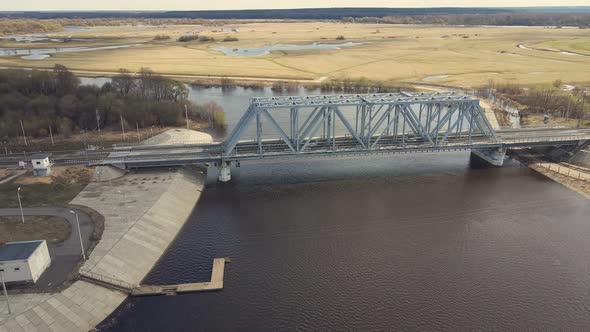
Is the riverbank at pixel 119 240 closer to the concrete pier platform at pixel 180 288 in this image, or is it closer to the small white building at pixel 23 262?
the concrete pier platform at pixel 180 288

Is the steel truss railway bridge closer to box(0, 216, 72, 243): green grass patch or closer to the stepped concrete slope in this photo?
the stepped concrete slope

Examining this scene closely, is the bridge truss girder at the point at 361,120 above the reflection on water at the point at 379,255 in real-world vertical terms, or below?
above

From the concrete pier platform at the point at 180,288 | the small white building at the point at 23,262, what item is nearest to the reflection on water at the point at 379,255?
the concrete pier platform at the point at 180,288

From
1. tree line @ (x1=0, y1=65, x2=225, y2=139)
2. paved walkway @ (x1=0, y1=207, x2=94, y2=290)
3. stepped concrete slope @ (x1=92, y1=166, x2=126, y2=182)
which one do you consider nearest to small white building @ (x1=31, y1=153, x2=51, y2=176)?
stepped concrete slope @ (x1=92, y1=166, x2=126, y2=182)

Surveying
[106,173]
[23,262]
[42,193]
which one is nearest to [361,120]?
[106,173]

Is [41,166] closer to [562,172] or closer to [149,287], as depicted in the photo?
[149,287]

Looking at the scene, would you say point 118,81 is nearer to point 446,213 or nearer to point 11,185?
point 11,185

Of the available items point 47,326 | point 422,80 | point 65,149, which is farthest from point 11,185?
point 422,80
